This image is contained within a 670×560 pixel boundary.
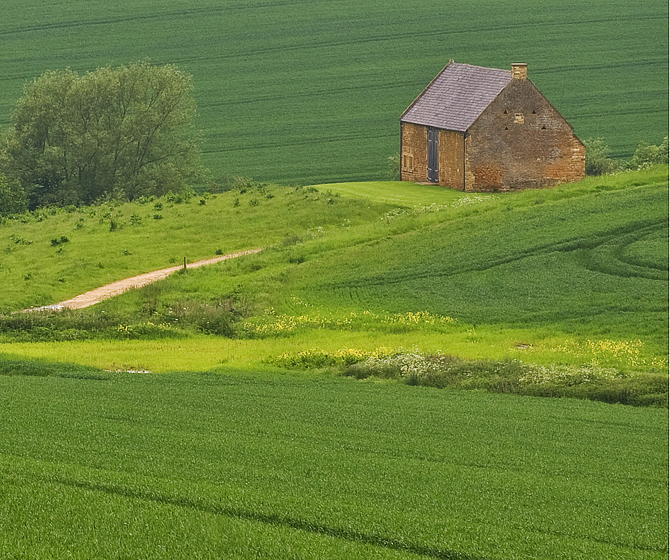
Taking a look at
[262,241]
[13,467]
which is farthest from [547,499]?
[262,241]

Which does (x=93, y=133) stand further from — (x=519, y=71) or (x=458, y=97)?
(x=519, y=71)

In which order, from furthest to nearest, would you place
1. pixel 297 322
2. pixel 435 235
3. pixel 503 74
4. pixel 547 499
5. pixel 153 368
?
pixel 503 74 < pixel 435 235 < pixel 297 322 < pixel 153 368 < pixel 547 499

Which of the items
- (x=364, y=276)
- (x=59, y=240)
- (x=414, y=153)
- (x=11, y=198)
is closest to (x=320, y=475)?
(x=364, y=276)

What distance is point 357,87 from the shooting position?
315ft

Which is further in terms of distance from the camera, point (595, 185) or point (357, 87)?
point (357, 87)

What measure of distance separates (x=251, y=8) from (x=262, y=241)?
2170 inches

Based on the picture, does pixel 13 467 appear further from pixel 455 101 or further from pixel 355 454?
pixel 455 101

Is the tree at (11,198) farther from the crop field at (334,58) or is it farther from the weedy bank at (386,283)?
the crop field at (334,58)

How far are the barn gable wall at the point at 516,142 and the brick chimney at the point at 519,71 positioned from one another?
0.29 m

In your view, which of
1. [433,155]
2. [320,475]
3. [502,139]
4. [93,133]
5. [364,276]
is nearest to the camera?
[320,475]

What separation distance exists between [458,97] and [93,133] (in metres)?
25.3

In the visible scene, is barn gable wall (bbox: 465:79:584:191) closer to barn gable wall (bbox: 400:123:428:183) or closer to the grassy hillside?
the grassy hillside

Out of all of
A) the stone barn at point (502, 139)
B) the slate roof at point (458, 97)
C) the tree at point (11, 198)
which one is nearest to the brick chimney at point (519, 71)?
the stone barn at point (502, 139)

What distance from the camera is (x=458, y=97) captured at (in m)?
69.6
